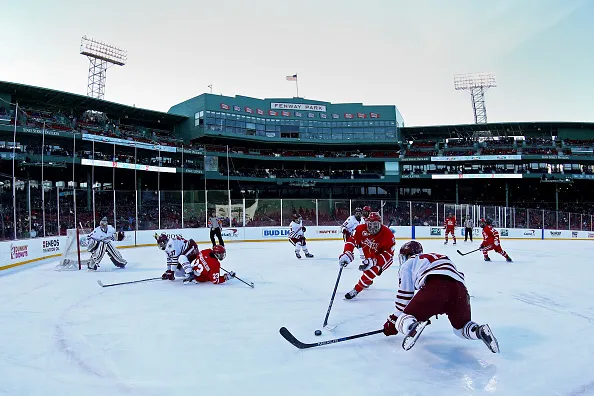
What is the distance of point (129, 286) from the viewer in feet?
25.4

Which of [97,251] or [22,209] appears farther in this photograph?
[22,209]

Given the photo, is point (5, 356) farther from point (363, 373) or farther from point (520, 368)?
point (520, 368)

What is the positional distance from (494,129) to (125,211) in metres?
38.9

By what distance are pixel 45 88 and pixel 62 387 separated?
32802 mm

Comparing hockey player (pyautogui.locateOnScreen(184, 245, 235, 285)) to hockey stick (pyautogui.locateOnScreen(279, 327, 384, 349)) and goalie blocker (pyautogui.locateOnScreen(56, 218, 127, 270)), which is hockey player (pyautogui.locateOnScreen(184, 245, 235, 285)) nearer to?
goalie blocker (pyautogui.locateOnScreen(56, 218, 127, 270))

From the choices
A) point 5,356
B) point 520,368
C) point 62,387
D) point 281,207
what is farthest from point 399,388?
point 281,207

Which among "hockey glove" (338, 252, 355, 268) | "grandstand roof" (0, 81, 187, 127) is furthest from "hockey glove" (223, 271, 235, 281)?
"grandstand roof" (0, 81, 187, 127)

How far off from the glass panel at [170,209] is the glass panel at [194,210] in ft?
1.07

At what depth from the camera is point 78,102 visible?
3281cm

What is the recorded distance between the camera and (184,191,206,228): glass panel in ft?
61.8

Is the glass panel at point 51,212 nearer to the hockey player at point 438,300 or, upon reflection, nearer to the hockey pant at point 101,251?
the hockey pant at point 101,251

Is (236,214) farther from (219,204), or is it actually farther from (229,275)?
(229,275)

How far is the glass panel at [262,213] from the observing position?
66.5ft

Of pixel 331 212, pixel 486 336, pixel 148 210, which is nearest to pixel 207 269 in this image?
pixel 486 336
